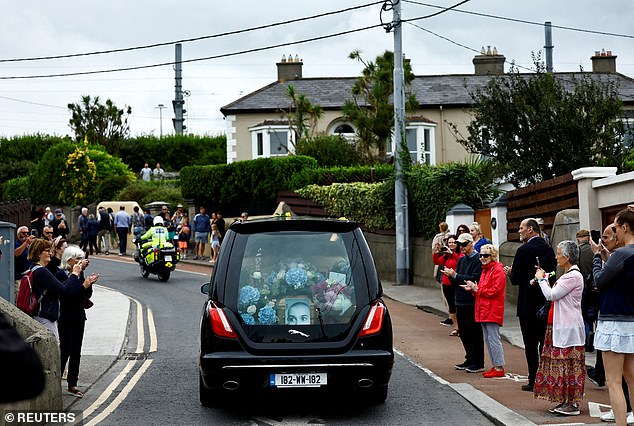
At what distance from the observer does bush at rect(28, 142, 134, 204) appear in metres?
47.1

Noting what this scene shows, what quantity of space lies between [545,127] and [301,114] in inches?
863

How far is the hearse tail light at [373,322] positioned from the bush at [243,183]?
1038 inches

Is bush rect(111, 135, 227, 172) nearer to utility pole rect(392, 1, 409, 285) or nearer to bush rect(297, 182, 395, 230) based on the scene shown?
bush rect(297, 182, 395, 230)

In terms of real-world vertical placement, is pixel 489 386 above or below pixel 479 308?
below

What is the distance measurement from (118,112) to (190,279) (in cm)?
3733

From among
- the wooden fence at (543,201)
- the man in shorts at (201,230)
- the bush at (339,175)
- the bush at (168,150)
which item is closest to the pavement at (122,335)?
the wooden fence at (543,201)

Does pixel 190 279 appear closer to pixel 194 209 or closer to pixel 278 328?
pixel 194 209

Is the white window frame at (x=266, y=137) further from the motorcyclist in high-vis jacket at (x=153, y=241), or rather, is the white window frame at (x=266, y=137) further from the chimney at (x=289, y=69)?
the motorcyclist in high-vis jacket at (x=153, y=241)

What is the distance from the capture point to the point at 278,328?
9234 millimetres

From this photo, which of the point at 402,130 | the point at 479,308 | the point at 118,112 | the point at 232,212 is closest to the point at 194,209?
the point at 232,212

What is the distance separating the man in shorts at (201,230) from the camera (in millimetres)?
32344

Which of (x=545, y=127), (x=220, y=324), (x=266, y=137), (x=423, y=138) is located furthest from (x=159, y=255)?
(x=423, y=138)

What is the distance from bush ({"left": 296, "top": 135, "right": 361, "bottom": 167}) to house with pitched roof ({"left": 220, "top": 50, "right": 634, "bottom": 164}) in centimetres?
397

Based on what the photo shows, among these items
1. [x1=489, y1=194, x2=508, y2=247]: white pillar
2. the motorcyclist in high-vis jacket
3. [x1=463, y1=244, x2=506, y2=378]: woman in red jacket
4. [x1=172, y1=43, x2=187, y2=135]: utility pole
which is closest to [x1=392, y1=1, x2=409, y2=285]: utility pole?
[x1=489, y1=194, x2=508, y2=247]: white pillar
